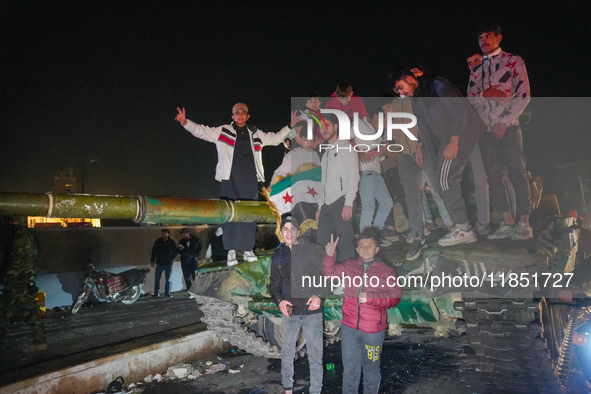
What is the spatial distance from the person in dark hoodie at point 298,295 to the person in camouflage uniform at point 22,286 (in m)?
3.25

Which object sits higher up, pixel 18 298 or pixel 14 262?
pixel 14 262

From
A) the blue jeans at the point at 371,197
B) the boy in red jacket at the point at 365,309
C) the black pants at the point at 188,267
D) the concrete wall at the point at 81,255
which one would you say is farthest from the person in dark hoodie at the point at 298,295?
the concrete wall at the point at 81,255

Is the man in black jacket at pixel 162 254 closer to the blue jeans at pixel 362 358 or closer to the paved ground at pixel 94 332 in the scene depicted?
the paved ground at pixel 94 332

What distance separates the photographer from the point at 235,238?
5.12 m

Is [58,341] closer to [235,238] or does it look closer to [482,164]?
[235,238]

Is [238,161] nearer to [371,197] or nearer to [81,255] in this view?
[371,197]

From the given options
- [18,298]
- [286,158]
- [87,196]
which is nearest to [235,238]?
[286,158]

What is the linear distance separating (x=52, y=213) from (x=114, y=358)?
2063mm

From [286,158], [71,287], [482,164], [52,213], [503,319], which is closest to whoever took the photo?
[503,319]

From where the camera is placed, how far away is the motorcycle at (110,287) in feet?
26.8

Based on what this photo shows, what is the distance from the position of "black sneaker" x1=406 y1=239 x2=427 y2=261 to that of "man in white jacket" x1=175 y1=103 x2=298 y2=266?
1.87 metres

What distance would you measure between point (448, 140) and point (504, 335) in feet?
6.38

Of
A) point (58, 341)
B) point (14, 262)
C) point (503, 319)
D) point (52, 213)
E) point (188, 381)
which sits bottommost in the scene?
point (188, 381)

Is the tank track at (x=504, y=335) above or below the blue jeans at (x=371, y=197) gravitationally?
below
